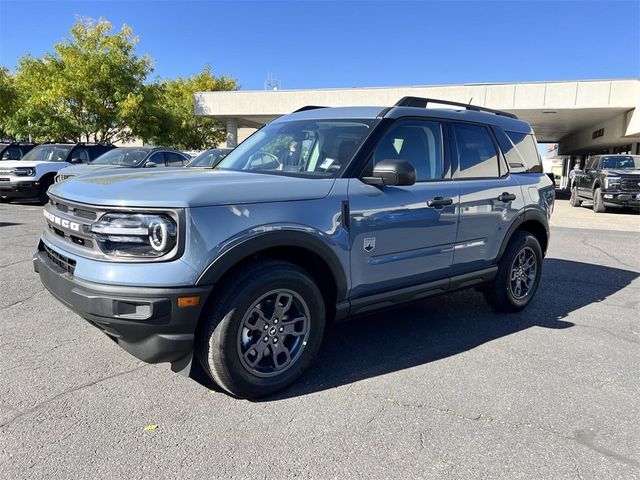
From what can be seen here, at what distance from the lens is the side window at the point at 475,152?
13.8 feet

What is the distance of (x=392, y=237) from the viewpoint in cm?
348

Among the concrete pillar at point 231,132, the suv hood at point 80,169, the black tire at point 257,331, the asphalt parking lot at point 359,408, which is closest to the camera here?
the asphalt parking lot at point 359,408

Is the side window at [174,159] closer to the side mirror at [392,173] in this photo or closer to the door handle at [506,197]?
the door handle at [506,197]

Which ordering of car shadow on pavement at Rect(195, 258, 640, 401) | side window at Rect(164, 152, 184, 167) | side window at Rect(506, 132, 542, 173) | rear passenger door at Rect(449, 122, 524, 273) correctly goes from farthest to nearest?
side window at Rect(164, 152, 184, 167)
side window at Rect(506, 132, 542, 173)
rear passenger door at Rect(449, 122, 524, 273)
car shadow on pavement at Rect(195, 258, 640, 401)

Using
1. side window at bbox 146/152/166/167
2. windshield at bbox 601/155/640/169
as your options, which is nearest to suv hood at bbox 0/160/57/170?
side window at bbox 146/152/166/167

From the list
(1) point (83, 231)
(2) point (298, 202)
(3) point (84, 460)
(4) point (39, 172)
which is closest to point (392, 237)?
(2) point (298, 202)

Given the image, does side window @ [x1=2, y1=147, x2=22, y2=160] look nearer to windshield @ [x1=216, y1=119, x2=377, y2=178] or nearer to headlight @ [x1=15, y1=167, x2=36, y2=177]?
headlight @ [x1=15, y1=167, x2=36, y2=177]

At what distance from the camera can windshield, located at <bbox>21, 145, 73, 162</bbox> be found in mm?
13070

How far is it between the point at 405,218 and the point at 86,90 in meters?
21.9

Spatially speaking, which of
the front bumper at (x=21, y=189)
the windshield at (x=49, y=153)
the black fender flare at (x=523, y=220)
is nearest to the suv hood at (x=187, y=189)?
the black fender flare at (x=523, y=220)

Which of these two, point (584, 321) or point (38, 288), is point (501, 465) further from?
point (38, 288)

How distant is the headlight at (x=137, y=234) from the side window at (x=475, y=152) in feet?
8.39

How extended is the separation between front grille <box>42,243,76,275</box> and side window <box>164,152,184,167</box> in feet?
33.5

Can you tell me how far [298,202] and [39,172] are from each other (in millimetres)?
11588
